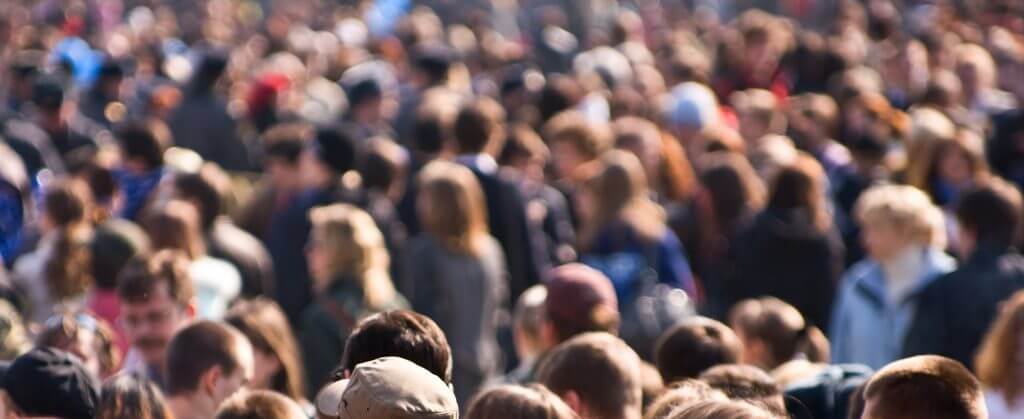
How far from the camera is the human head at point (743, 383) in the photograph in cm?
517

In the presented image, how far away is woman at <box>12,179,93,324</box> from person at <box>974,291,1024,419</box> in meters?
3.73

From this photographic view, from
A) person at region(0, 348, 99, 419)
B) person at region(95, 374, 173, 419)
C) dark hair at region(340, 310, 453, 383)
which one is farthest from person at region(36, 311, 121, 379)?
dark hair at region(340, 310, 453, 383)

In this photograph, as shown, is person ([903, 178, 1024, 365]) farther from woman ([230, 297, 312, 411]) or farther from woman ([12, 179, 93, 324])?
woman ([12, 179, 93, 324])

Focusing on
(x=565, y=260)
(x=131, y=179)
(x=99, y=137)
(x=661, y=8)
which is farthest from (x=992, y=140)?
(x=661, y=8)

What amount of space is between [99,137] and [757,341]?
335 inches

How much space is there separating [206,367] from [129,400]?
77 cm

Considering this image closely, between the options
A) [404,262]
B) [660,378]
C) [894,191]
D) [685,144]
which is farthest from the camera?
[685,144]

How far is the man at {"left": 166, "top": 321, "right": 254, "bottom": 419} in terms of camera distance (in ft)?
18.6

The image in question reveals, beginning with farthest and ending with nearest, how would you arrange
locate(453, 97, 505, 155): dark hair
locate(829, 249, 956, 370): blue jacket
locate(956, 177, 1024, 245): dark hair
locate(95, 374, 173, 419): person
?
locate(453, 97, 505, 155): dark hair, locate(829, 249, 956, 370): blue jacket, locate(956, 177, 1024, 245): dark hair, locate(95, 374, 173, 419): person

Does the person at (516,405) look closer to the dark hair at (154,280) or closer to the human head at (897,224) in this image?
the dark hair at (154,280)

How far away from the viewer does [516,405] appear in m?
4.54

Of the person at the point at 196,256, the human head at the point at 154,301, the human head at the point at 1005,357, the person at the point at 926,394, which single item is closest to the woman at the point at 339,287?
the person at the point at 196,256

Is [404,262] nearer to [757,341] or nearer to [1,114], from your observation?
A: [757,341]

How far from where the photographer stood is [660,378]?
19.9 ft
